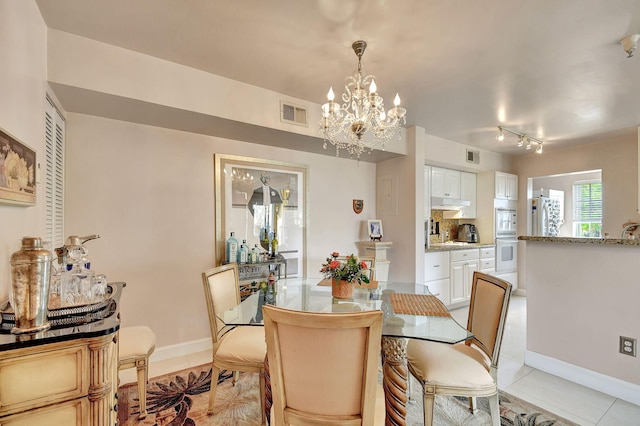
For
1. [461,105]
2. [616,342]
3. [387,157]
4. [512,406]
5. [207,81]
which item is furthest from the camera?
[387,157]

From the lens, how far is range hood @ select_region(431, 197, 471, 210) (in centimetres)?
466

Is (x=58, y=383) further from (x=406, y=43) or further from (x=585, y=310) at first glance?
(x=585, y=310)

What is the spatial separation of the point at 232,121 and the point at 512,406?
3133 mm

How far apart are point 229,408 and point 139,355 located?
71 centimetres

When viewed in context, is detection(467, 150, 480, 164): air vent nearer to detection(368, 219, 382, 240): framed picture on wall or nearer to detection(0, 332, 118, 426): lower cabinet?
detection(368, 219, 382, 240): framed picture on wall

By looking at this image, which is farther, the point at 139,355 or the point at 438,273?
the point at 438,273

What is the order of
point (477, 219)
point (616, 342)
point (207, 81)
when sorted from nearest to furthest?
point (616, 342)
point (207, 81)
point (477, 219)

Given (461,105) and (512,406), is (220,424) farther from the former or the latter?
(461,105)

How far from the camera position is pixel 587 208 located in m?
6.36

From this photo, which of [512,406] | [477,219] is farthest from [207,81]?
[477,219]

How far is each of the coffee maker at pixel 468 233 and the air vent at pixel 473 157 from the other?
1.16 meters

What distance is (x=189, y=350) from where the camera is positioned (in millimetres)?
2943

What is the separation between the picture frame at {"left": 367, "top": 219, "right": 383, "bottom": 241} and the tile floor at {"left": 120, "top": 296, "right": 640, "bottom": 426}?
6.12 feet

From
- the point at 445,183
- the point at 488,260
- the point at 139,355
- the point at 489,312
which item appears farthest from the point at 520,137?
the point at 139,355
